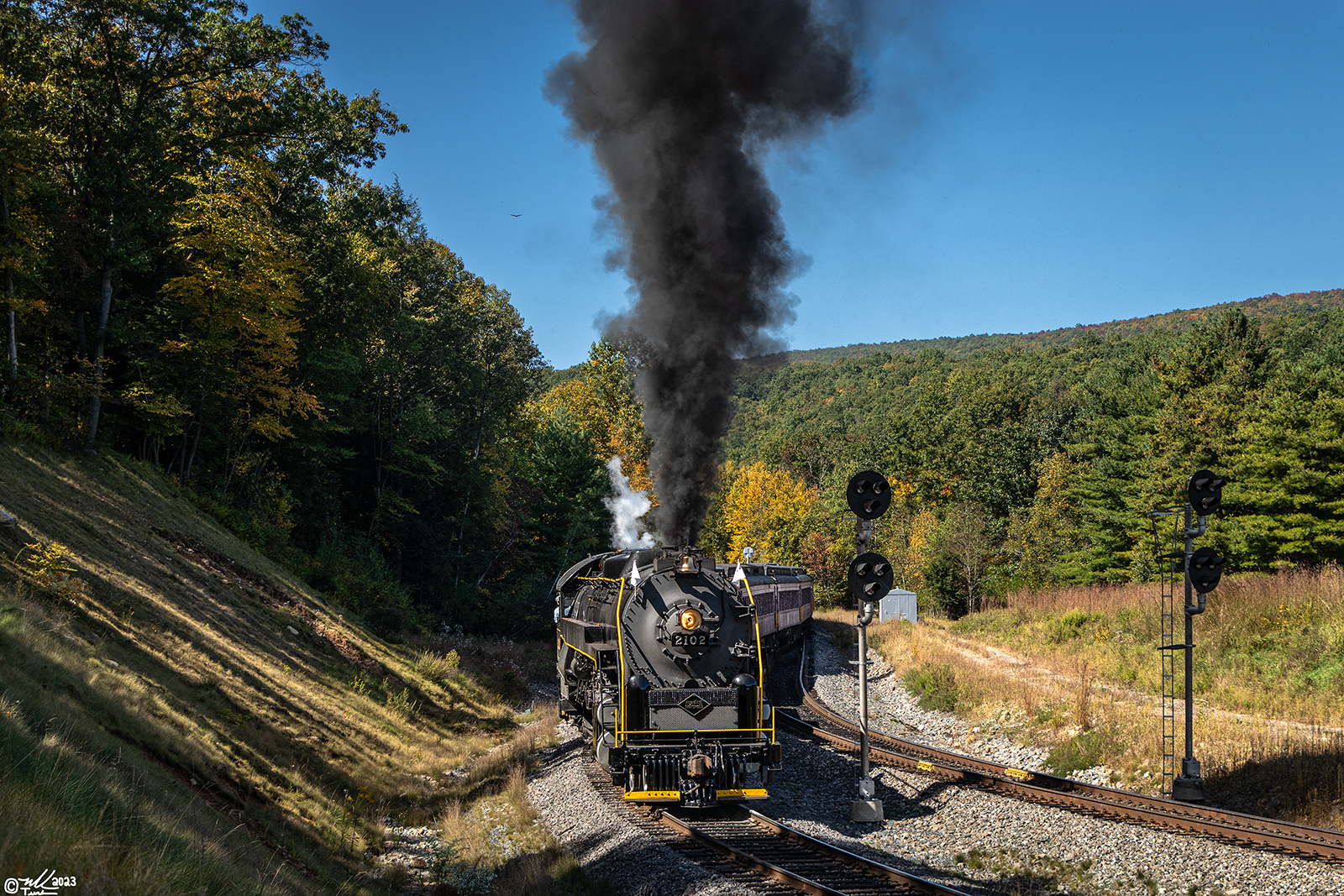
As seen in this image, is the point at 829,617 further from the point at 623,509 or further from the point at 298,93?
the point at 298,93

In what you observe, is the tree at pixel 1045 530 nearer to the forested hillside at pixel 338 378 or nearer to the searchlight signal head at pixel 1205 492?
the forested hillside at pixel 338 378

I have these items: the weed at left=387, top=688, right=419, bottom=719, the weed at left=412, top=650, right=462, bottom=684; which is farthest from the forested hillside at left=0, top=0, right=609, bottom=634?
the weed at left=387, top=688, right=419, bottom=719

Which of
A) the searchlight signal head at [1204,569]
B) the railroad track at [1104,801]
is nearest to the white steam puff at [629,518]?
the railroad track at [1104,801]

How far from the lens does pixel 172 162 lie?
71.3 feet

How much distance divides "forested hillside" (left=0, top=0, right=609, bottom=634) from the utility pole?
17.2 metres

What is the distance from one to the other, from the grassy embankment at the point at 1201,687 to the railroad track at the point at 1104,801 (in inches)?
37.6

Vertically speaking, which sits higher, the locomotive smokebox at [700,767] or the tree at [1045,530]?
the tree at [1045,530]

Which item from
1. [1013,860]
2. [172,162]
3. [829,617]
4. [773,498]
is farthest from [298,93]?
[773,498]

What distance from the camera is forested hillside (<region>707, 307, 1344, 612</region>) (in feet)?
93.5

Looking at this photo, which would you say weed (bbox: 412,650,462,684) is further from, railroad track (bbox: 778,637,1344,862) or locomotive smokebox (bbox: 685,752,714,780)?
locomotive smokebox (bbox: 685,752,714,780)

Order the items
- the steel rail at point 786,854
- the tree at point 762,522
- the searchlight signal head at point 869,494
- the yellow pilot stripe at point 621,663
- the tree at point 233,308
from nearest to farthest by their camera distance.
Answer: the steel rail at point 786,854
the yellow pilot stripe at point 621,663
the searchlight signal head at point 869,494
the tree at point 233,308
the tree at point 762,522

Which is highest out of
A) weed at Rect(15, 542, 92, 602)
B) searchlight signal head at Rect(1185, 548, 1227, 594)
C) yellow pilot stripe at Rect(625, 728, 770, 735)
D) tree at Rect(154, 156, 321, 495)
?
tree at Rect(154, 156, 321, 495)

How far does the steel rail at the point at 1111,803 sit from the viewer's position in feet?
29.3

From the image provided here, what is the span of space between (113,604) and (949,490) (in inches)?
2619
